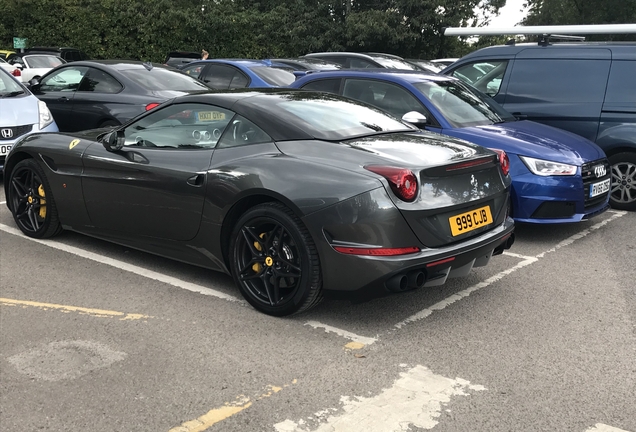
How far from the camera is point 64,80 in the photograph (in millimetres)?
10094

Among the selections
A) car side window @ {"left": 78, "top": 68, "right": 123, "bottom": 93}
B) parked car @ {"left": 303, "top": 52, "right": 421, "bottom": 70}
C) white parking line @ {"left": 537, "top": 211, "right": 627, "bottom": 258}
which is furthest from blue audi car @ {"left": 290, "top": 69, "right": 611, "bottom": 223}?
parked car @ {"left": 303, "top": 52, "right": 421, "bottom": 70}

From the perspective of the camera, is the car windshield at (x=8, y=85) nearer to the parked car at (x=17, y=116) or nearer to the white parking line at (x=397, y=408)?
the parked car at (x=17, y=116)

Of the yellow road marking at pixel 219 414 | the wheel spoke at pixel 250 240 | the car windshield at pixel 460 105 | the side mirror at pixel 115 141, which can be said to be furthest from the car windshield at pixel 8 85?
the yellow road marking at pixel 219 414

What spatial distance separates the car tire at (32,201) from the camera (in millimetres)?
6000

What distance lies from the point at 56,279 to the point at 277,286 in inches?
73.9

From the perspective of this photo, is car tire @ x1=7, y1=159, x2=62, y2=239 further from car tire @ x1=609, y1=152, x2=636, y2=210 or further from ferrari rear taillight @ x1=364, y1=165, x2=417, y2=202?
car tire @ x1=609, y1=152, x2=636, y2=210

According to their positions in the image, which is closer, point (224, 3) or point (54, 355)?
point (54, 355)

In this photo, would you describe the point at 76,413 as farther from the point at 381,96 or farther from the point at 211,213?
the point at 381,96

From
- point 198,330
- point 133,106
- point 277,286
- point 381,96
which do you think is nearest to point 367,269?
point 277,286

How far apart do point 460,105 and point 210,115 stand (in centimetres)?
318

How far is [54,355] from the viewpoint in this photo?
3.87 metres

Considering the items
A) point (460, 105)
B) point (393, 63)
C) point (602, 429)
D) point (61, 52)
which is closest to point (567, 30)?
point (460, 105)

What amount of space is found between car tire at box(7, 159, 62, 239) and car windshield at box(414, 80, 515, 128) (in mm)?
3710

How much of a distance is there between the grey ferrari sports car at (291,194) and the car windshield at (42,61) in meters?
18.5
